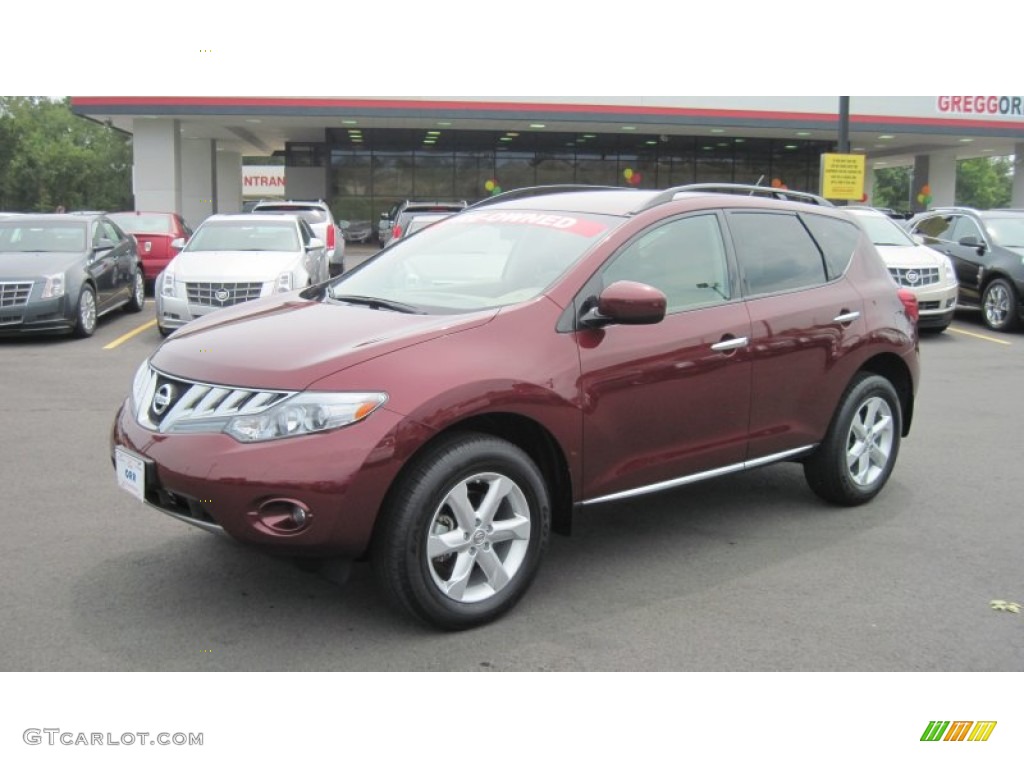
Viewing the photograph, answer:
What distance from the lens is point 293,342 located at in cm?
391

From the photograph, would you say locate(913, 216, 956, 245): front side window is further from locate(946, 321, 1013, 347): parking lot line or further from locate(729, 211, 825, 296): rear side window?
locate(729, 211, 825, 296): rear side window

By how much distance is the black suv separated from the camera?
1393 centimetres

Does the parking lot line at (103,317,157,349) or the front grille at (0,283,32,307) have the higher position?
the front grille at (0,283,32,307)

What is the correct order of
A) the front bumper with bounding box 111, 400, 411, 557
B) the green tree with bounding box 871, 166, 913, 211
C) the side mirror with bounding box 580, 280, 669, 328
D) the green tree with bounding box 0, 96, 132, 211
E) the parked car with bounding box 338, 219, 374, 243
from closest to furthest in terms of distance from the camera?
the front bumper with bounding box 111, 400, 411, 557, the side mirror with bounding box 580, 280, 669, 328, the parked car with bounding box 338, 219, 374, 243, the green tree with bounding box 0, 96, 132, 211, the green tree with bounding box 871, 166, 913, 211

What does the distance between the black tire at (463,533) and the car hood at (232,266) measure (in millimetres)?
8335

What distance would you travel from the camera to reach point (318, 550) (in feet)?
11.7

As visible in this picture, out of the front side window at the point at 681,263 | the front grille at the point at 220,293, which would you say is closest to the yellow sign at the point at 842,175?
the front grille at the point at 220,293

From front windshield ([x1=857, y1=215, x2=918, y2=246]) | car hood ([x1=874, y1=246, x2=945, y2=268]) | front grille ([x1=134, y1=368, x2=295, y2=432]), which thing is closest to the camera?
front grille ([x1=134, y1=368, x2=295, y2=432])

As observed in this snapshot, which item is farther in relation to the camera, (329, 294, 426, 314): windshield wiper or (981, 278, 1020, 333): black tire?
(981, 278, 1020, 333): black tire

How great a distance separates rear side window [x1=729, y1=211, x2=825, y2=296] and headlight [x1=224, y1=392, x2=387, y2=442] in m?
2.33

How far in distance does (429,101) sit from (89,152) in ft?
184

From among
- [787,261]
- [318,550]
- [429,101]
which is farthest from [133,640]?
[429,101]

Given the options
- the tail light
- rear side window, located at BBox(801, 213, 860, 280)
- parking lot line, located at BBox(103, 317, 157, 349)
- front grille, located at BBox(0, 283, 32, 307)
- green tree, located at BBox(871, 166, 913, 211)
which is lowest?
parking lot line, located at BBox(103, 317, 157, 349)

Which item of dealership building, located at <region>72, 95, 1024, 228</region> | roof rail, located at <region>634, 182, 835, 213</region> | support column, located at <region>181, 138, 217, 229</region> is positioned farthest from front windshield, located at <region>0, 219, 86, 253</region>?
support column, located at <region>181, 138, 217, 229</region>
